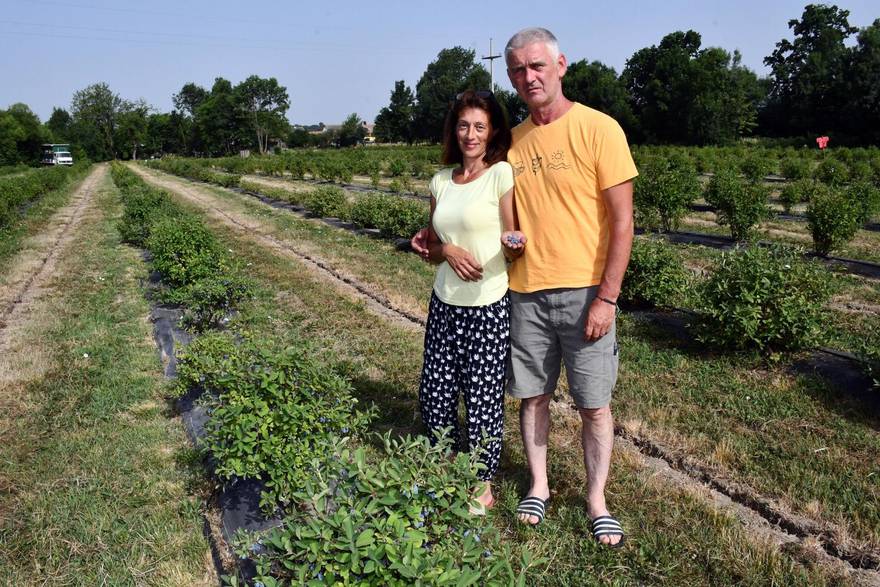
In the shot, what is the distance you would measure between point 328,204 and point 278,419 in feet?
34.9

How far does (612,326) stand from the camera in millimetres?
2330

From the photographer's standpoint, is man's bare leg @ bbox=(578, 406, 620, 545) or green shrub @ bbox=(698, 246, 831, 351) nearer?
man's bare leg @ bbox=(578, 406, 620, 545)

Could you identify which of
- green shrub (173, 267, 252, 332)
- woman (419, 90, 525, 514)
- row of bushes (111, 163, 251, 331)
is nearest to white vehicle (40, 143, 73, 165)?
row of bushes (111, 163, 251, 331)

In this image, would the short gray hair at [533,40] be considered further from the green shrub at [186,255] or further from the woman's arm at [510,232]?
the green shrub at [186,255]

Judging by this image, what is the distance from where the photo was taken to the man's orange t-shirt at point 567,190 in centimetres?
212

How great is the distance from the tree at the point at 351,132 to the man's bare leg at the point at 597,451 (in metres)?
76.2

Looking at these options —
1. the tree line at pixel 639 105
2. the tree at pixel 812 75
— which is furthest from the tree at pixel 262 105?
the tree at pixel 812 75

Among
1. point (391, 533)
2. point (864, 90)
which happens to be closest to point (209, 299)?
point (391, 533)

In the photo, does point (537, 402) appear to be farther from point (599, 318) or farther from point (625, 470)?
point (625, 470)

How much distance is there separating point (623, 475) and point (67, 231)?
14.1 meters

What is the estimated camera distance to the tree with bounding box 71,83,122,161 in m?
84.9

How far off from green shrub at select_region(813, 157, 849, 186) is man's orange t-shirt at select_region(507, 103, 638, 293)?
16.8m

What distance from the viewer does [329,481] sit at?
2451 millimetres

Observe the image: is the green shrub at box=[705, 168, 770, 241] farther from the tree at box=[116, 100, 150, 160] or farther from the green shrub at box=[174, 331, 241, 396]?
the tree at box=[116, 100, 150, 160]
